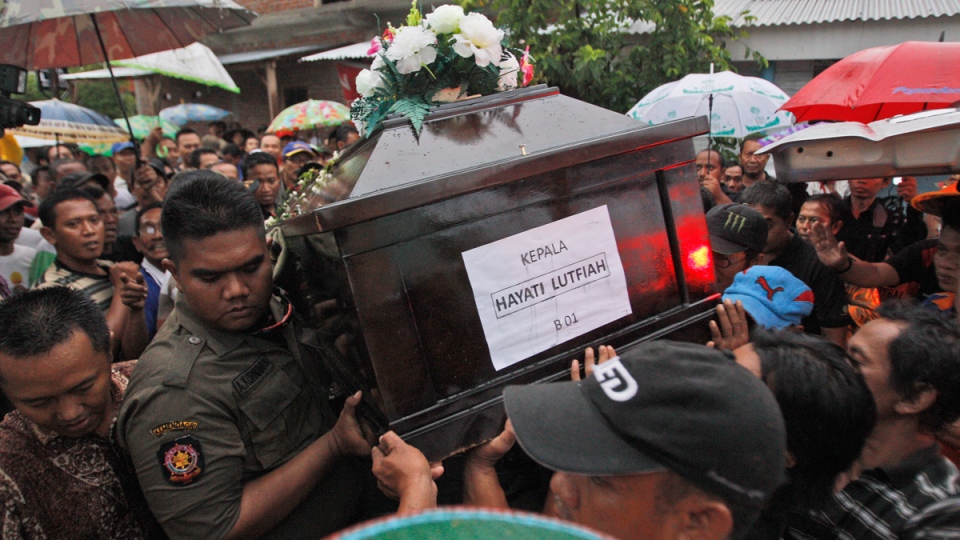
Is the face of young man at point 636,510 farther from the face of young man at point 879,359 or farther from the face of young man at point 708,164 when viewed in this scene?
the face of young man at point 708,164

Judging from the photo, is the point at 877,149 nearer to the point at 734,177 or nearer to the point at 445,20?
the point at 445,20

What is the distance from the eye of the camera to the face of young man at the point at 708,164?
221 inches

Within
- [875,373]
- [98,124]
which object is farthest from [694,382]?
[98,124]

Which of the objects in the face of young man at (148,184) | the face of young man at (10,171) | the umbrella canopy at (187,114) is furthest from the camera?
the umbrella canopy at (187,114)

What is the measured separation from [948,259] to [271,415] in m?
3.06

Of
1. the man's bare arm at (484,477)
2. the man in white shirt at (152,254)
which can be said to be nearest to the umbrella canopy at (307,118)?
the man in white shirt at (152,254)

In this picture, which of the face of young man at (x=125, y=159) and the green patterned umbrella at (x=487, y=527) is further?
the face of young man at (x=125, y=159)

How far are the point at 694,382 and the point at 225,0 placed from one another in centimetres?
435

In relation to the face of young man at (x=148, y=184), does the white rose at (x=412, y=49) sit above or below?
above

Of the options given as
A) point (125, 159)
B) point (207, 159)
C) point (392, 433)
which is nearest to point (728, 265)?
point (392, 433)

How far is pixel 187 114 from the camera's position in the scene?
42.9ft

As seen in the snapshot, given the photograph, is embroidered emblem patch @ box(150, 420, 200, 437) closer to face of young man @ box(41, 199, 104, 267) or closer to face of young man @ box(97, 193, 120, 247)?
face of young man @ box(41, 199, 104, 267)

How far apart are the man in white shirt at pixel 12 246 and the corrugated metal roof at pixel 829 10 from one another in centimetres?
816

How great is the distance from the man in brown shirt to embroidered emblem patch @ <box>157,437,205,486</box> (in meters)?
0.40
